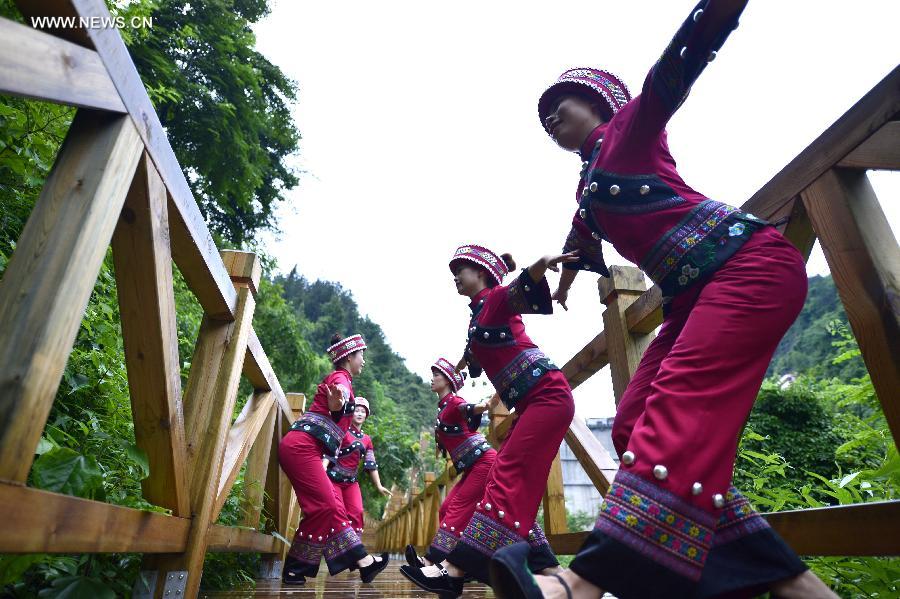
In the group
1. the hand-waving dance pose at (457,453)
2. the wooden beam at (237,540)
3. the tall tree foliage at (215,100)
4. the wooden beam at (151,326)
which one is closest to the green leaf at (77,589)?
the wooden beam at (151,326)

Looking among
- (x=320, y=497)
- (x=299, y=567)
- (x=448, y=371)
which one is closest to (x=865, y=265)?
(x=320, y=497)

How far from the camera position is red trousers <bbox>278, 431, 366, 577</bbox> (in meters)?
3.37

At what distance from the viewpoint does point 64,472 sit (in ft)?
4.20

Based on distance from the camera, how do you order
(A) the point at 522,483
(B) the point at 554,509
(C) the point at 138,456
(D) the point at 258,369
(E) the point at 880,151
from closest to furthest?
(E) the point at 880,151 → (C) the point at 138,456 → (A) the point at 522,483 → (B) the point at 554,509 → (D) the point at 258,369

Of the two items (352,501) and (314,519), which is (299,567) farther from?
(352,501)

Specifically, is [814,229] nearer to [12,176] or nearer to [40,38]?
[40,38]

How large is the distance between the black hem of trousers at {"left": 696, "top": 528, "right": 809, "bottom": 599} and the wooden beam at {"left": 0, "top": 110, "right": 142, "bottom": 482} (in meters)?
1.22

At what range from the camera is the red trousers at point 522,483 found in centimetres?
197

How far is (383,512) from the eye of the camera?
18.5 meters

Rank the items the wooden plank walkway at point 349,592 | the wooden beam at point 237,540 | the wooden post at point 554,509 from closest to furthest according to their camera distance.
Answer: the wooden beam at point 237,540 → the wooden plank walkway at point 349,592 → the wooden post at point 554,509

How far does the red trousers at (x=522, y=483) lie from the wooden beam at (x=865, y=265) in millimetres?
1154

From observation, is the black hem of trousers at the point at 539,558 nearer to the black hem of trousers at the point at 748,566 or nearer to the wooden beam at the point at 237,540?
the black hem of trousers at the point at 748,566

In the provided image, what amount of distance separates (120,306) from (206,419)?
34.3 inches

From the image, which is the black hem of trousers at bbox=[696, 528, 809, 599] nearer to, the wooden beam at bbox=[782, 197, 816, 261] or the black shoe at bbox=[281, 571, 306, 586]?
the wooden beam at bbox=[782, 197, 816, 261]
